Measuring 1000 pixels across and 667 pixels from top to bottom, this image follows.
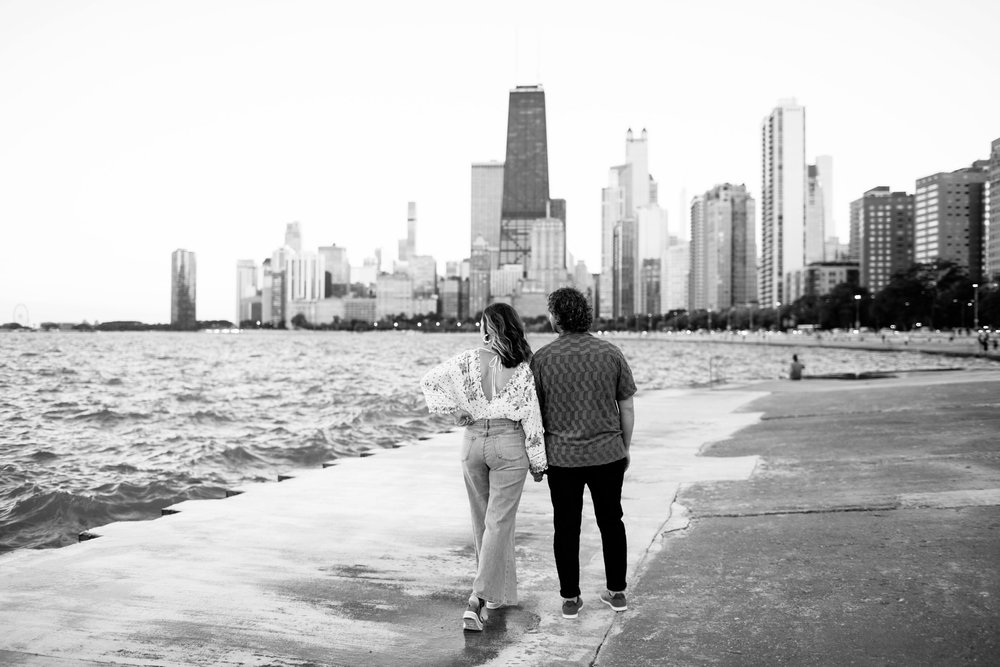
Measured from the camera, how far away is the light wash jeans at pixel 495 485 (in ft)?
17.5

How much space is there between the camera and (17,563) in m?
6.69

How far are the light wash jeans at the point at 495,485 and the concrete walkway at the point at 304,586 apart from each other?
281mm

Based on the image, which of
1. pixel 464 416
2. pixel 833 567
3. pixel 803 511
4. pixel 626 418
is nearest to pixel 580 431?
pixel 626 418

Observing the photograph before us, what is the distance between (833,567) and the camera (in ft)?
20.1

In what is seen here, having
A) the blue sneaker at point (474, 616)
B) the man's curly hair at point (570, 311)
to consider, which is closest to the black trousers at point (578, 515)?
the blue sneaker at point (474, 616)

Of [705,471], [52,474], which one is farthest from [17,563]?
[52,474]

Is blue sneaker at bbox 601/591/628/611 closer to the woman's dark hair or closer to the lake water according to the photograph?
the woman's dark hair

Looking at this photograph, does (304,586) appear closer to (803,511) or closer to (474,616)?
(474,616)

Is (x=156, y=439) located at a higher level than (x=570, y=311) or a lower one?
lower

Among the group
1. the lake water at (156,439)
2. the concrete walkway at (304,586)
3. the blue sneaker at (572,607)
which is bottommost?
the lake water at (156,439)

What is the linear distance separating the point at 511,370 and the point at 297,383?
4425cm

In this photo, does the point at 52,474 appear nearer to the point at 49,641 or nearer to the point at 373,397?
the point at 49,641

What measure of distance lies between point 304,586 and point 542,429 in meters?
2.18

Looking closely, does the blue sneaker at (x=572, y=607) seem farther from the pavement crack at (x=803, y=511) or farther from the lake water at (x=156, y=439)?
the lake water at (x=156, y=439)
